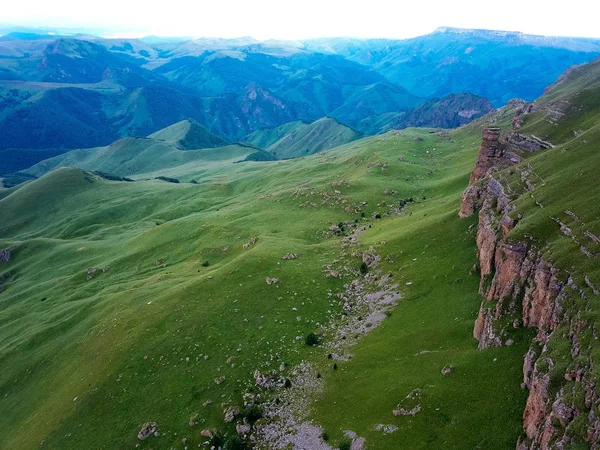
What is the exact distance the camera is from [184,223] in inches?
5723

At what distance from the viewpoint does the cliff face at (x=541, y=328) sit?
32594mm

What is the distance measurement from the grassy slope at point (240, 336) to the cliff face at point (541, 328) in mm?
3111

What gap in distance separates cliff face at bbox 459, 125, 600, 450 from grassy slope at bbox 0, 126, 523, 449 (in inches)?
122

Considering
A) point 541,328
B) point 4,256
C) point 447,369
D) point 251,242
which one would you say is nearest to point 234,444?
point 447,369

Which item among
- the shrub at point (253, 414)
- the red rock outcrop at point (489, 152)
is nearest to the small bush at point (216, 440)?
the shrub at point (253, 414)

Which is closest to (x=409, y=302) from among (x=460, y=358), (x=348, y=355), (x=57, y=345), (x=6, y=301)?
(x=348, y=355)

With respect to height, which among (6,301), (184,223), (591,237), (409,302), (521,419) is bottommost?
(6,301)

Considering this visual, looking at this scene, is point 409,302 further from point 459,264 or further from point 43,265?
point 43,265

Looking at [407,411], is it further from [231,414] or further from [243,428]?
[231,414]

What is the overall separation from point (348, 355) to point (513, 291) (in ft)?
81.6

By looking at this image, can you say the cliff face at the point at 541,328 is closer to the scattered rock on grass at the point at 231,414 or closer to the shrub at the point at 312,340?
the shrub at the point at 312,340

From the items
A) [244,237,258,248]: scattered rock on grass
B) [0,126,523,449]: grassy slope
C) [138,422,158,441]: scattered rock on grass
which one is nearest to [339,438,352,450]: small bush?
[0,126,523,449]: grassy slope

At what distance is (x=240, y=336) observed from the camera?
71562mm

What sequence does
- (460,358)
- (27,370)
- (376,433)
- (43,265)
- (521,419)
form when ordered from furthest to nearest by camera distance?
1. (43,265)
2. (27,370)
3. (460,358)
4. (376,433)
5. (521,419)
